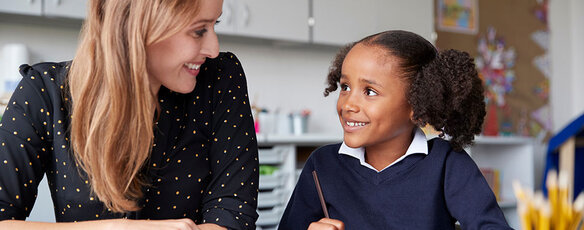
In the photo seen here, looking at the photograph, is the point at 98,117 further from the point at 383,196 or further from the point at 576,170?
the point at 576,170

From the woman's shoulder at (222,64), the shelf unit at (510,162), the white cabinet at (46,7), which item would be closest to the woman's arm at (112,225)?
the woman's shoulder at (222,64)

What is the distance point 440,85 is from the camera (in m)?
→ 1.08

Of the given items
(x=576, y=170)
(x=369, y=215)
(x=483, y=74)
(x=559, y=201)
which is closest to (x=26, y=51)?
(x=369, y=215)

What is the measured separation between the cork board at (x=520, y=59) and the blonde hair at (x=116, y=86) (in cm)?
319

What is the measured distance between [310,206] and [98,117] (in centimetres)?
45

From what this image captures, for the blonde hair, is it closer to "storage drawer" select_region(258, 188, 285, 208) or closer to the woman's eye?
the woman's eye

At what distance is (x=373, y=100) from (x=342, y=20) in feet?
6.67

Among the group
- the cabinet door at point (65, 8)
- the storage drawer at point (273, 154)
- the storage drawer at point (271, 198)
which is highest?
the cabinet door at point (65, 8)

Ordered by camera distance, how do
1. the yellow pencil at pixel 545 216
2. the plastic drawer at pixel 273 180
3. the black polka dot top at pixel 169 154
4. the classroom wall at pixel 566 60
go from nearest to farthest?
1. the yellow pencil at pixel 545 216
2. the black polka dot top at pixel 169 154
3. the plastic drawer at pixel 273 180
4. the classroom wall at pixel 566 60

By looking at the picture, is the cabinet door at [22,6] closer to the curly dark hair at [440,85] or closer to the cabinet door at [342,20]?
the cabinet door at [342,20]

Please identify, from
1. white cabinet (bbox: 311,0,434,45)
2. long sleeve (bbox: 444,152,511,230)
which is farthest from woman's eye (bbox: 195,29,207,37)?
white cabinet (bbox: 311,0,434,45)

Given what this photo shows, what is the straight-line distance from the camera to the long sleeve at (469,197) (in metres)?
0.97

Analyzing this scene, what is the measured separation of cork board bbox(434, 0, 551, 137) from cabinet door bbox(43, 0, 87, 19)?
2.40m

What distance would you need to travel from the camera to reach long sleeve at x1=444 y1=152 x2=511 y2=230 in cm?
97
